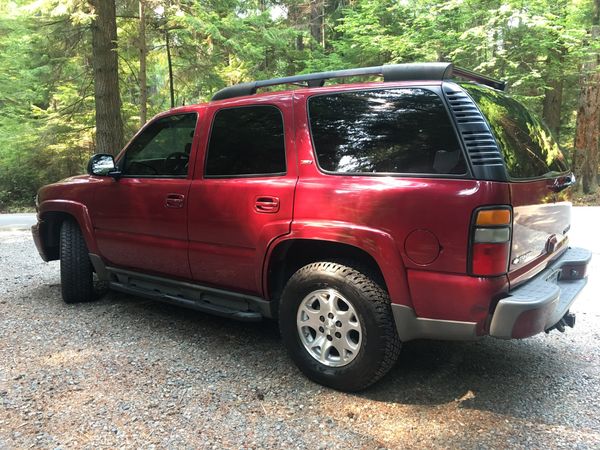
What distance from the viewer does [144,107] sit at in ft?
39.2

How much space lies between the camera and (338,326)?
2.98 m

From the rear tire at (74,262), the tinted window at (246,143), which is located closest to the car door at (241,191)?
the tinted window at (246,143)

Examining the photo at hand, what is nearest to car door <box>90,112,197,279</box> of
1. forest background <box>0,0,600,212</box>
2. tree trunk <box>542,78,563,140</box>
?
forest background <box>0,0,600,212</box>

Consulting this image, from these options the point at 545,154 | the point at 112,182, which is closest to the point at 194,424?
the point at 112,182

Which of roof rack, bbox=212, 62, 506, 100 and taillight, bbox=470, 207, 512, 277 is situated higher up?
roof rack, bbox=212, 62, 506, 100

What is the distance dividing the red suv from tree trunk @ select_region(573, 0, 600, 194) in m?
12.7

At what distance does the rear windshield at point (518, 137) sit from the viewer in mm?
2721

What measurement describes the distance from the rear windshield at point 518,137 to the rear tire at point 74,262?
3917 millimetres

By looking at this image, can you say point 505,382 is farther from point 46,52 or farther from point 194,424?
point 46,52

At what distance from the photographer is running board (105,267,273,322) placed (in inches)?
136

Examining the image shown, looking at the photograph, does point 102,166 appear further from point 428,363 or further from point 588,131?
point 588,131

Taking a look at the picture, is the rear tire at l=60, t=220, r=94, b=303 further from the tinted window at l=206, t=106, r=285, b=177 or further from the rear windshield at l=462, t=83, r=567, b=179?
the rear windshield at l=462, t=83, r=567, b=179

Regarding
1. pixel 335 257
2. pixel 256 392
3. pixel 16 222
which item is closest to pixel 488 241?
pixel 335 257

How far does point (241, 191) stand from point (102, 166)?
1.69m
